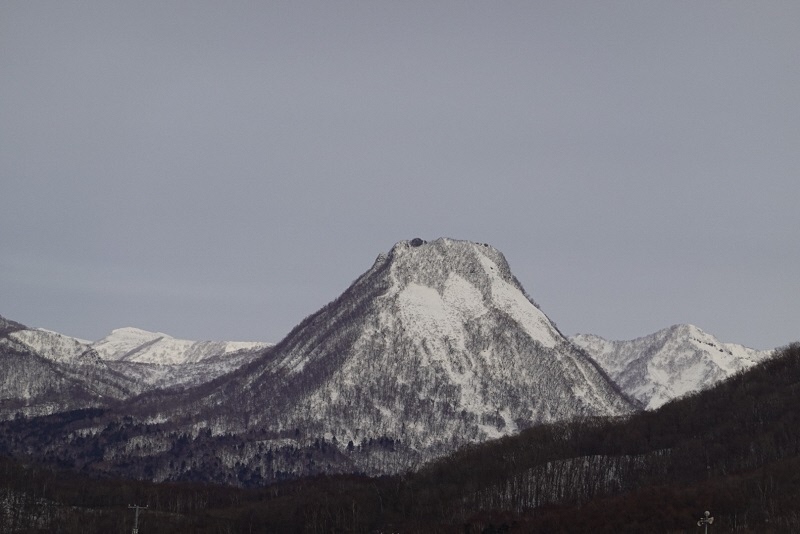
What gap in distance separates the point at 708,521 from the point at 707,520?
2.90 ft

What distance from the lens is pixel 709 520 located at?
159 metres

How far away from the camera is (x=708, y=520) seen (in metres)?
159

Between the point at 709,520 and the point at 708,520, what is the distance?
34 centimetres

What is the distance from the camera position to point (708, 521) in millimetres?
158500

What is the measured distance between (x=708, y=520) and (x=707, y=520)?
644mm

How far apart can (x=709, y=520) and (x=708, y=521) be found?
1.92 ft

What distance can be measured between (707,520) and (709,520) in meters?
0.43

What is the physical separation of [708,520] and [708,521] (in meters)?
0.28

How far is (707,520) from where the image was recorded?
159m
